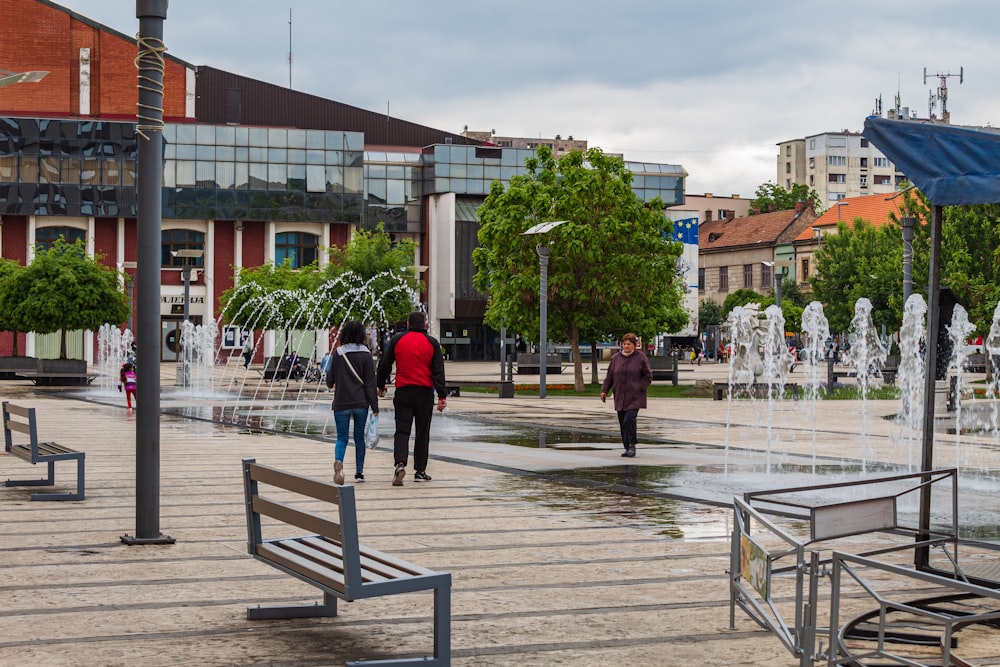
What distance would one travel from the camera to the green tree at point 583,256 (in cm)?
3931

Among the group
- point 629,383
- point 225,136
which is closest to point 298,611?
point 629,383

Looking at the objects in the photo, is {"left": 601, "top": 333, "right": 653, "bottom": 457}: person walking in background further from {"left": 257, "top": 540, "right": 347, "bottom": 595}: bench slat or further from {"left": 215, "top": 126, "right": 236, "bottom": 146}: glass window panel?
{"left": 215, "top": 126, "right": 236, "bottom": 146}: glass window panel

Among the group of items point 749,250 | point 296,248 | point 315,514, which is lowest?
point 315,514

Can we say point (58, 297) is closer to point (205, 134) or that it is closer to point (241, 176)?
point (205, 134)

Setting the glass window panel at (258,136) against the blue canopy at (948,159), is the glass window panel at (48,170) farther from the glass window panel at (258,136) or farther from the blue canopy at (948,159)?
the blue canopy at (948,159)

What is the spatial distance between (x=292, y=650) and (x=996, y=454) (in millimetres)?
15418

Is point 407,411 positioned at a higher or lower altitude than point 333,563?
higher

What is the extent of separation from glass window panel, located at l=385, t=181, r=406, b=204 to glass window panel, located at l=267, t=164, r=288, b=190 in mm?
7964

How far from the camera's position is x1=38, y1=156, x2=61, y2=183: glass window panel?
2879 inches

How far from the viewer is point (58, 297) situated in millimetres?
48531

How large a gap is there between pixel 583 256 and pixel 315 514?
3322 centimetres

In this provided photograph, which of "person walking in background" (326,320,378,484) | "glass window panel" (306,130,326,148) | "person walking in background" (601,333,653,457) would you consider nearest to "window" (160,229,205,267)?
"glass window panel" (306,130,326,148)

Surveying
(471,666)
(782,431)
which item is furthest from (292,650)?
(782,431)

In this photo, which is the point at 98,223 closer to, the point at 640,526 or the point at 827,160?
the point at 640,526
